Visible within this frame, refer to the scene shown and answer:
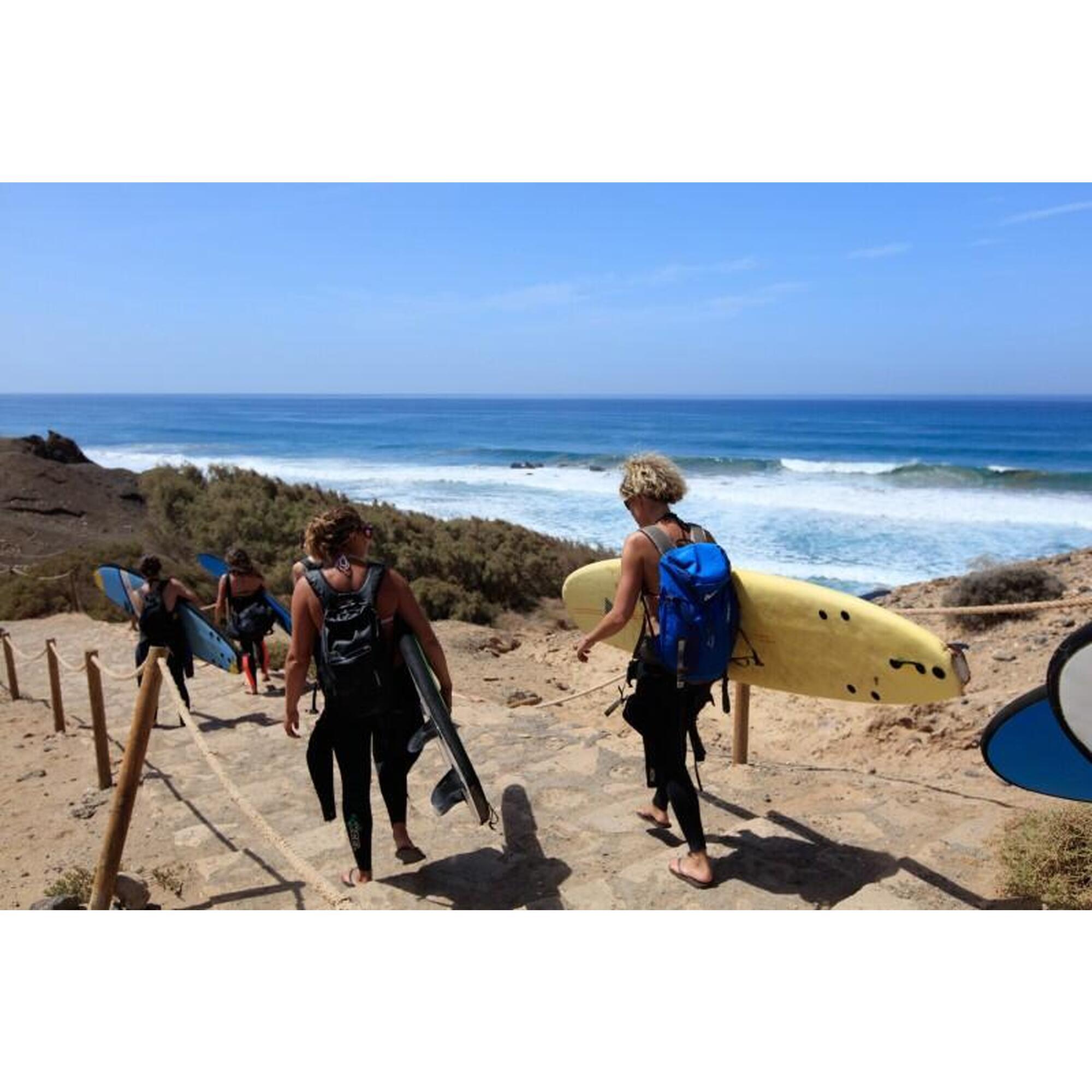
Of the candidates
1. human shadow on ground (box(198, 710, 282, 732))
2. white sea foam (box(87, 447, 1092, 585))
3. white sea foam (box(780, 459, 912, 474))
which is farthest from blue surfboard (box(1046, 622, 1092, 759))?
white sea foam (box(780, 459, 912, 474))

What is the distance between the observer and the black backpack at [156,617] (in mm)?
6078

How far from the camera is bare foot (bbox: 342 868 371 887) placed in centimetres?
340

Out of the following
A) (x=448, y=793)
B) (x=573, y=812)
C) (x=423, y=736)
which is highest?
(x=423, y=736)

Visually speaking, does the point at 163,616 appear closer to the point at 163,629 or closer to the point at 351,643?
the point at 163,629

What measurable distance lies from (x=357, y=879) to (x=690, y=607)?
1710 mm

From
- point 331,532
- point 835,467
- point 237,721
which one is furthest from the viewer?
point 835,467

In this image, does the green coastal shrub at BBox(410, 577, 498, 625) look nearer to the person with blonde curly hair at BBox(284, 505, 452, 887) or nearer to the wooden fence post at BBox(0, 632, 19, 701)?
the wooden fence post at BBox(0, 632, 19, 701)

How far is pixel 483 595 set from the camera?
42.1ft

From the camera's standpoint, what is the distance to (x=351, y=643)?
3.05 m

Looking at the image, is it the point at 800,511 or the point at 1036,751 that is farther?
the point at 800,511

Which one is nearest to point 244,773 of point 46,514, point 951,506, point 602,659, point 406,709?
point 406,709

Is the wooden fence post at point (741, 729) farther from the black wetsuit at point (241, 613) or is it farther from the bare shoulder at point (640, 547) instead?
the black wetsuit at point (241, 613)

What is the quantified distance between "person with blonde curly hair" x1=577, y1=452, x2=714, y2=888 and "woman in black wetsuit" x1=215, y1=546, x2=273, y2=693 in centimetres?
434

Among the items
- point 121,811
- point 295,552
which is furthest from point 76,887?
point 295,552
